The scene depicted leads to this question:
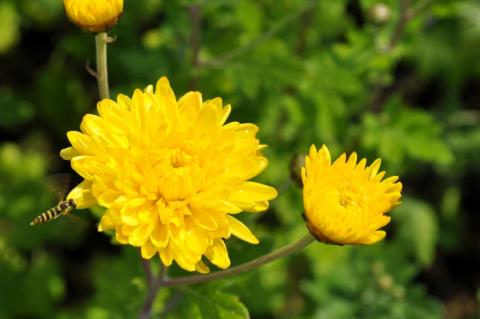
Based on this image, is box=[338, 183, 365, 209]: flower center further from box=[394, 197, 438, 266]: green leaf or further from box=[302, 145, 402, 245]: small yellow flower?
box=[394, 197, 438, 266]: green leaf

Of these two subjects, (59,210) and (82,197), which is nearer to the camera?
(82,197)

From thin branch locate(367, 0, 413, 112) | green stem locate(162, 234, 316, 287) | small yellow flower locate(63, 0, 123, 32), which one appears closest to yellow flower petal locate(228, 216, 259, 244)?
green stem locate(162, 234, 316, 287)

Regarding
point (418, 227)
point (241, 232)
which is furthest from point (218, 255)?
point (418, 227)

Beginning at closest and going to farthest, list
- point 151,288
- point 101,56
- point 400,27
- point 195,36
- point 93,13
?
point 93,13
point 101,56
point 151,288
point 195,36
point 400,27

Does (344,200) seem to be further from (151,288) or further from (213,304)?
(151,288)

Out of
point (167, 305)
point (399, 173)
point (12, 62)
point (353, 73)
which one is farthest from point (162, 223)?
point (12, 62)

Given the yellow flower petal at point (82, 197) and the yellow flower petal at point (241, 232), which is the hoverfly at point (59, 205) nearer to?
the yellow flower petal at point (82, 197)

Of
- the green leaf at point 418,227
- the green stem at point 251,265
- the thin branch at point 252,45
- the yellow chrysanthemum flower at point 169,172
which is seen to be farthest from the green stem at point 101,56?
the green leaf at point 418,227
